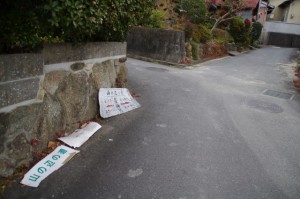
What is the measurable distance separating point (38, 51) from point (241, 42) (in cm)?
1986

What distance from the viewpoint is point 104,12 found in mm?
3504

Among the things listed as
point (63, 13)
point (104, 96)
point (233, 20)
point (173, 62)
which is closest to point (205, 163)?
point (104, 96)

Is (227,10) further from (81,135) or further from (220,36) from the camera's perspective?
(81,135)

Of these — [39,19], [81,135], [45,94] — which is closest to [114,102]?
[81,135]

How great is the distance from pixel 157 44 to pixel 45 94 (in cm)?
863

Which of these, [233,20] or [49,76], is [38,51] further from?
[233,20]

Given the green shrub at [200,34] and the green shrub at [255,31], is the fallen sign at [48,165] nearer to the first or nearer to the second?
the green shrub at [200,34]

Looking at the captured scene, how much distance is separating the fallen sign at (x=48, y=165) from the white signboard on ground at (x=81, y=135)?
5.3 inches

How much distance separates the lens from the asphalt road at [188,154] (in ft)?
9.78

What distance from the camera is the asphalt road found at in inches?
117

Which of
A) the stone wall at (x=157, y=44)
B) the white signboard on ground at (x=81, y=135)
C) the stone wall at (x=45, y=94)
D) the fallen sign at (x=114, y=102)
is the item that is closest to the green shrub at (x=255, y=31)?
the stone wall at (x=157, y=44)

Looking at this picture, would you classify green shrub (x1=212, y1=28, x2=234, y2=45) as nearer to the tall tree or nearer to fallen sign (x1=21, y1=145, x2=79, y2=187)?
the tall tree

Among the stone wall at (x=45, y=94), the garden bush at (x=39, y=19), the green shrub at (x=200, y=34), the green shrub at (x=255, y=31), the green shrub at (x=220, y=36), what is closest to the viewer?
the garden bush at (x=39, y=19)

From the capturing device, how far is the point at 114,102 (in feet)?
16.7
